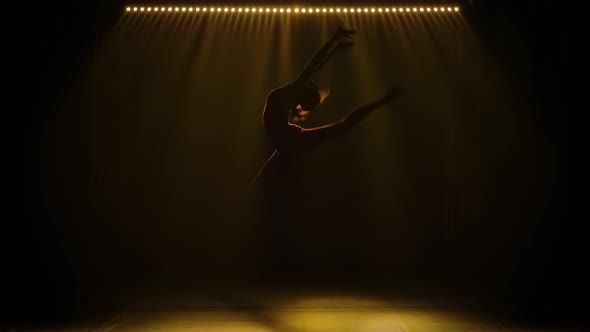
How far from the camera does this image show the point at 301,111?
424 cm

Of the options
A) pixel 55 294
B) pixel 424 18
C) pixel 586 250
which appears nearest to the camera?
pixel 55 294

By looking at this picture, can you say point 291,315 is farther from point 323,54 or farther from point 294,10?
point 294,10

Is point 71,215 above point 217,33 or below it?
below

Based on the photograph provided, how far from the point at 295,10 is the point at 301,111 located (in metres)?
2.48

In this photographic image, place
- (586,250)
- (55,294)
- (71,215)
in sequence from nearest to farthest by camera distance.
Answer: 1. (55,294)
2. (586,250)
3. (71,215)

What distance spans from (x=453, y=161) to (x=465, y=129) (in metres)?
0.53

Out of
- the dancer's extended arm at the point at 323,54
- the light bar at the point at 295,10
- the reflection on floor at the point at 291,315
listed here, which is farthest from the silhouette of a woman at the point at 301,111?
the light bar at the point at 295,10

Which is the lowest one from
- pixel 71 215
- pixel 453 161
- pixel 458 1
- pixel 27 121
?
pixel 71 215

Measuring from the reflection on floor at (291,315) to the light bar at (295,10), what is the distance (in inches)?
165

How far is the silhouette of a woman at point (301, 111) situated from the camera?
387cm

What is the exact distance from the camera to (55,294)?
4.82 metres

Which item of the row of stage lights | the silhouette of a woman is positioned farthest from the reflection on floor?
the row of stage lights

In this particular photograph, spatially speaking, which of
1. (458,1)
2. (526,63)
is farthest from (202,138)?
(526,63)

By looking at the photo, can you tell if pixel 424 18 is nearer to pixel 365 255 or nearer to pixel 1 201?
pixel 365 255
